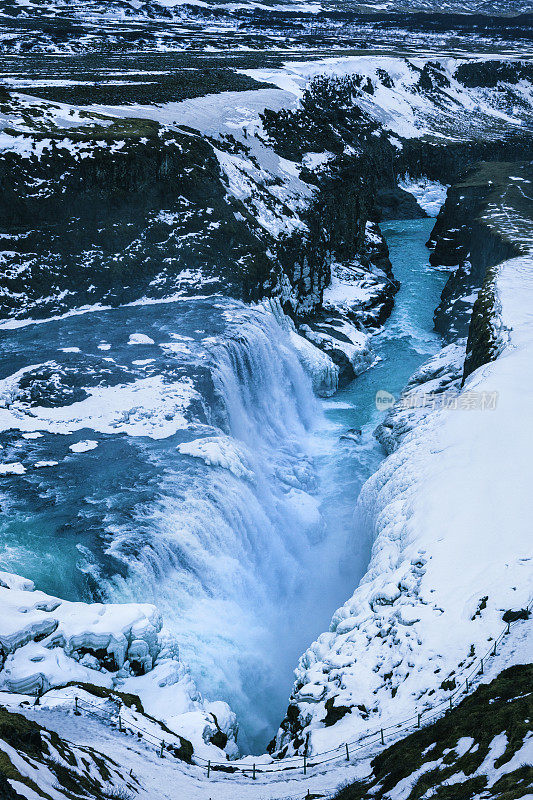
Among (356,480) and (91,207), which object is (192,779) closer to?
(356,480)

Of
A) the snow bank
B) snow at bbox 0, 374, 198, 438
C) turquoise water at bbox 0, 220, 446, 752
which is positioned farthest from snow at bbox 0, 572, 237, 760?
snow at bbox 0, 374, 198, 438

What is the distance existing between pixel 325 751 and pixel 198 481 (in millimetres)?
11029

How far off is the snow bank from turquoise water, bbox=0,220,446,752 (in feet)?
10.1

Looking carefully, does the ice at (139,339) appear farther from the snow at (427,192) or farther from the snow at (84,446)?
the snow at (427,192)

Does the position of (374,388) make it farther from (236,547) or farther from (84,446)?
(84,446)

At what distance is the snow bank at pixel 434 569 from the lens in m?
14.1

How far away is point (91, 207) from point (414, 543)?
26.1 m

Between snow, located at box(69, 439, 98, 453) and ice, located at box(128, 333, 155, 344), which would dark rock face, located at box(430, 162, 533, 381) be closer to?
ice, located at box(128, 333, 155, 344)

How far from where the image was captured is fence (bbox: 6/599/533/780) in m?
12.6

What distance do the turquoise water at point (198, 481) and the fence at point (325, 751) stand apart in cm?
489

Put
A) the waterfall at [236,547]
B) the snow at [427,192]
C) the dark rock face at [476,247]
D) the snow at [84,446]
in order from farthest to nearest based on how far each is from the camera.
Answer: the snow at [427,192]
the dark rock face at [476,247]
the snow at [84,446]
the waterfall at [236,547]

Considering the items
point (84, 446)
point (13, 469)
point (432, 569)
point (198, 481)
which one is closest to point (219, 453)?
point (198, 481)

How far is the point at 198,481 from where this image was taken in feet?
75.0

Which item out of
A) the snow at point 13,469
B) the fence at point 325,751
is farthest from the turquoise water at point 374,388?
the snow at point 13,469
